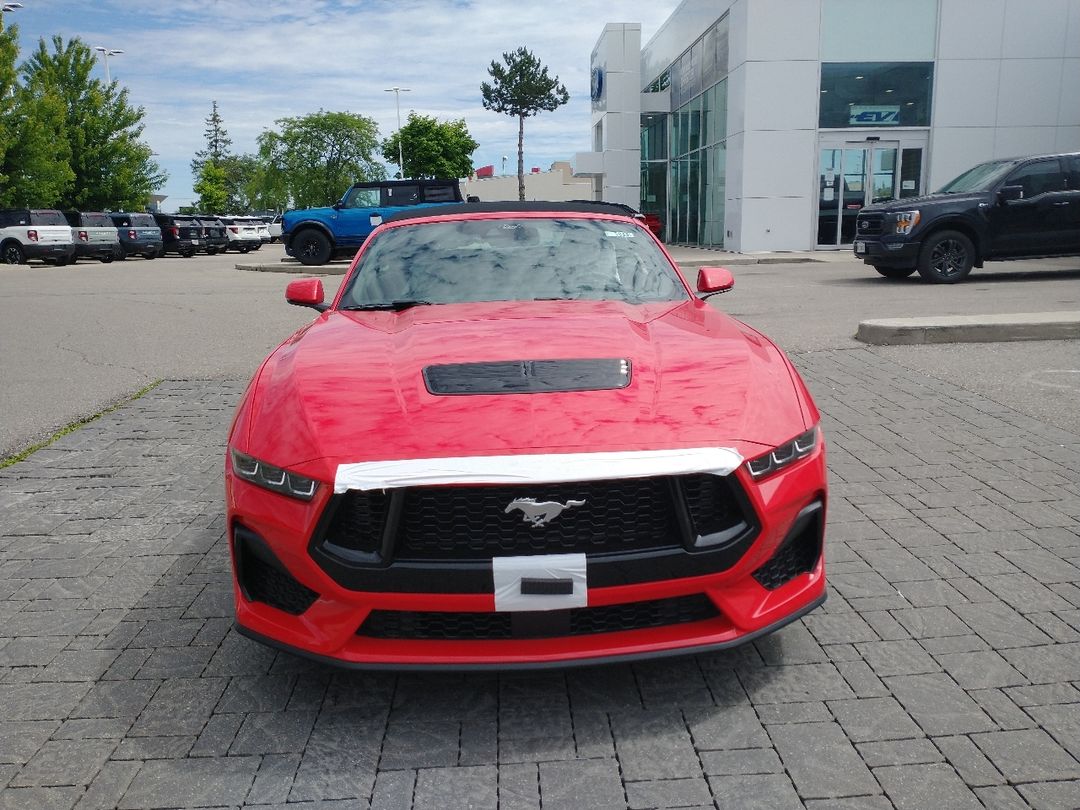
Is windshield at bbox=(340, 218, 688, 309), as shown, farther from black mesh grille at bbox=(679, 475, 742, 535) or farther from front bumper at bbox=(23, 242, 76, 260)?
front bumper at bbox=(23, 242, 76, 260)

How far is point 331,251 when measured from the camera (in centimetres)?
2283

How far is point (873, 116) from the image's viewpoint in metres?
23.7

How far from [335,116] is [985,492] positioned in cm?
8230

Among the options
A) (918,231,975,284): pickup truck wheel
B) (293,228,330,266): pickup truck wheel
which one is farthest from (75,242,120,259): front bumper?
(918,231,975,284): pickup truck wheel

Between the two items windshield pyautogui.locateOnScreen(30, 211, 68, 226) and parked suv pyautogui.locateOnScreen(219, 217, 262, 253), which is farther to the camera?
parked suv pyautogui.locateOnScreen(219, 217, 262, 253)

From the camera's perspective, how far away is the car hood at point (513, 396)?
8.36 feet

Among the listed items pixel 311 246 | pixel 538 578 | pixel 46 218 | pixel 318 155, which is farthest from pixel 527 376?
pixel 318 155

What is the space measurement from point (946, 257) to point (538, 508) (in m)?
13.5

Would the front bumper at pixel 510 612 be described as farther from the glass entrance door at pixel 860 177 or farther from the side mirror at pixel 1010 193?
the glass entrance door at pixel 860 177

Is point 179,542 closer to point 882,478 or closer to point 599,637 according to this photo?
point 599,637

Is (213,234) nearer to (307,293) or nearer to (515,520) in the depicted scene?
(307,293)

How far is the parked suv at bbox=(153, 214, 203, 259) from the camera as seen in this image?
33.8 m

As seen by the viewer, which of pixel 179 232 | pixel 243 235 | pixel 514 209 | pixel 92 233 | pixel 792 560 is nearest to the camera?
pixel 792 560

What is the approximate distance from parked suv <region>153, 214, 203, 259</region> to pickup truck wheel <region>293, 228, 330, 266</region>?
43.5 feet
